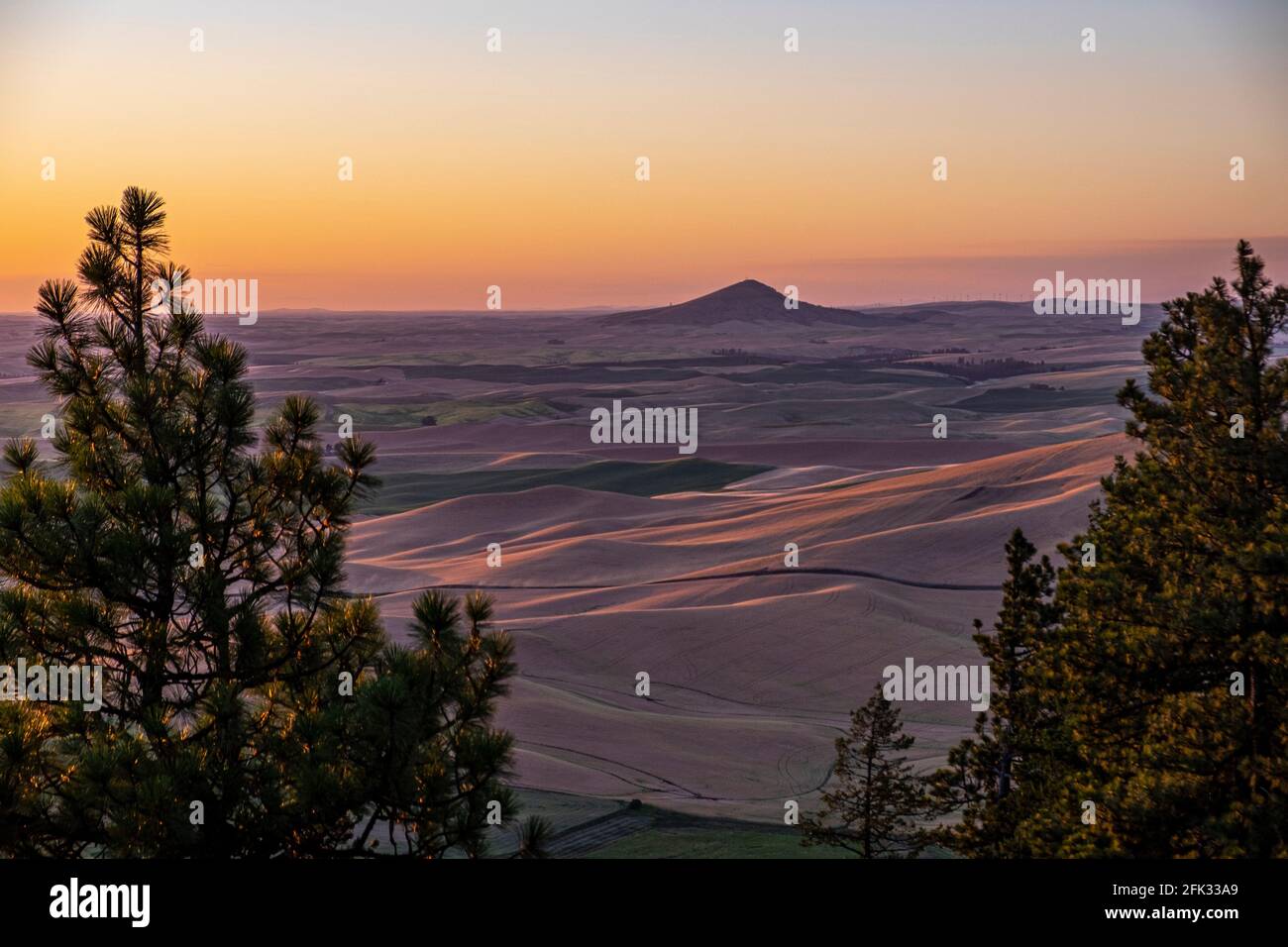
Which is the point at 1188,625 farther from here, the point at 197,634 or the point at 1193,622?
the point at 197,634

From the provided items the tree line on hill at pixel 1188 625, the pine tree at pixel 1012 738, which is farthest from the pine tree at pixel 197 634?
the pine tree at pixel 1012 738

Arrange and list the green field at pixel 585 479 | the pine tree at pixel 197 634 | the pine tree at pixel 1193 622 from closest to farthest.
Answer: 1. the pine tree at pixel 197 634
2. the pine tree at pixel 1193 622
3. the green field at pixel 585 479

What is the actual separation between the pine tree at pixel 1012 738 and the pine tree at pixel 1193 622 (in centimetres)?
287

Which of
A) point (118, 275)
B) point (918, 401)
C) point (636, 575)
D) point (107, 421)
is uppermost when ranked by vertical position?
point (918, 401)

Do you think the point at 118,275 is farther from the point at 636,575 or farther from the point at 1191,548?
the point at 636,575

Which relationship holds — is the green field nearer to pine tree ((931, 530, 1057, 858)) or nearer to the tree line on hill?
pine tree ((931, 530, 1057, 858))

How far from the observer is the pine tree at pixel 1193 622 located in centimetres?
1217

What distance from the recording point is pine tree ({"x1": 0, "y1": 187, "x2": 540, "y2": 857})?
8.54 metres

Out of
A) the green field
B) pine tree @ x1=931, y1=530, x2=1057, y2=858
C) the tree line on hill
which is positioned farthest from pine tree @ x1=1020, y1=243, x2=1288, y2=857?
the green field

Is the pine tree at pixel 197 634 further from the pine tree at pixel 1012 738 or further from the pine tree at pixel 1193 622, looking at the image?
the pine tree at pixel 1012 738

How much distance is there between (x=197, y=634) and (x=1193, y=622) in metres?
10.0
